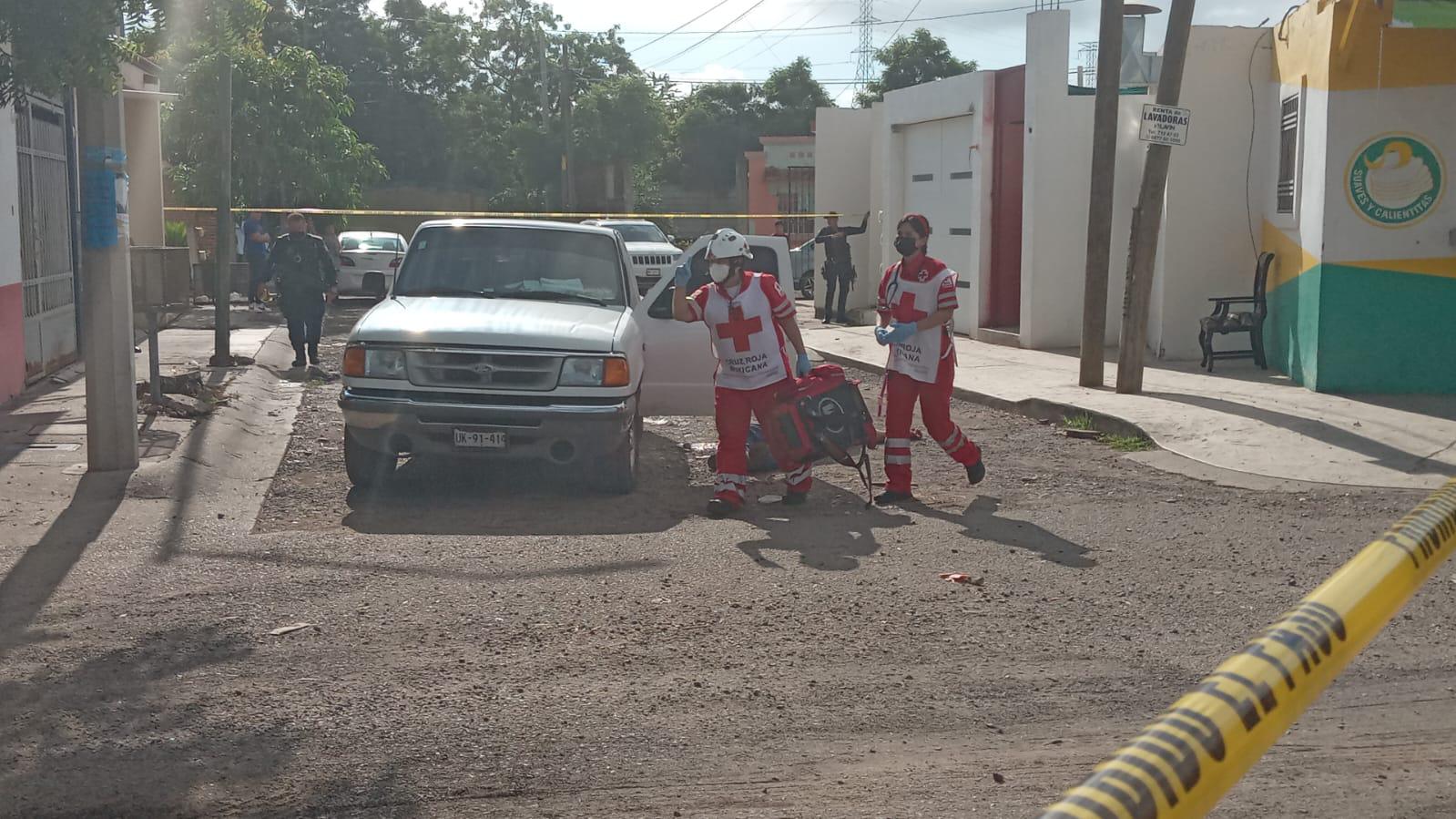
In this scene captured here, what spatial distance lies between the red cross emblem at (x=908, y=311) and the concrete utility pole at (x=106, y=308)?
15.4 feet

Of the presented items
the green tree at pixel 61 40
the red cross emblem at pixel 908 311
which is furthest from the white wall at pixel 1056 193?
the green tree at pixel 61 40

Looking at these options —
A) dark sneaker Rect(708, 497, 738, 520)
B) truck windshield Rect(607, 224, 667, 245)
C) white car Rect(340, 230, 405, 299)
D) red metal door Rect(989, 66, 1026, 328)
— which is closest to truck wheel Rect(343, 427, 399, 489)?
dark sneaker Rect(708, 497, 738, 520)

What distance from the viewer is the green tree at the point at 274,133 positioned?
3093 cm

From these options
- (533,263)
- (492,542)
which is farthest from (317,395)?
(492,542)

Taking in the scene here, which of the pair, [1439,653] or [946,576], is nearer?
[1439,653]

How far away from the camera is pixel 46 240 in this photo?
1397 cm

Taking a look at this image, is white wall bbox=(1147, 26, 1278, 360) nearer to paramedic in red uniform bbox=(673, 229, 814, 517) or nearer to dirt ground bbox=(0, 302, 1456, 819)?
dirt ground bbox=(0, 302, 1456, 819)

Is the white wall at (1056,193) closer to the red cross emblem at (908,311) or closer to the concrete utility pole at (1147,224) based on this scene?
the concrete utility pole at (1147,224)

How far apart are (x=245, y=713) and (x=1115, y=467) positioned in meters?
6.79

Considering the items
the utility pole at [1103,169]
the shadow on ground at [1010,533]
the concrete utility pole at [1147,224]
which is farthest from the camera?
the utility pole at [1103,169]

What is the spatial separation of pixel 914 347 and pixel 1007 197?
35.3 ft

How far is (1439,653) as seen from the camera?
5.62 meters

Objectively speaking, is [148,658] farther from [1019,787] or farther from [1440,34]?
[1440,34]

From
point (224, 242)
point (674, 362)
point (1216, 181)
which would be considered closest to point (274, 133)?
point (224, 242)
